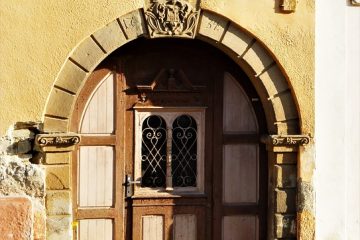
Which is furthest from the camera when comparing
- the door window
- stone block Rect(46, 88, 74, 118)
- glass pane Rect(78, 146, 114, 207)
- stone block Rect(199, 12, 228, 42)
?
the door window

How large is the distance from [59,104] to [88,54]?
54 cm

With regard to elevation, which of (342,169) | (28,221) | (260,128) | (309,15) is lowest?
(28,221)

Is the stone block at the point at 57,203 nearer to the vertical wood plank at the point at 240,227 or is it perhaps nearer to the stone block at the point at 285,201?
the vertical wood plank at the point at 240,227

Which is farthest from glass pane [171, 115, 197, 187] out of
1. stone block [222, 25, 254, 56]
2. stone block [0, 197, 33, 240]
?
stone block [0, 197, 33, 240]

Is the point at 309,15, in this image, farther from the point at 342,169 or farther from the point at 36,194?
the point at 36,194

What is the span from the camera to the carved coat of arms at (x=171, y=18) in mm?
5773

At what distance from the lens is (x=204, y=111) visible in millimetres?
6340

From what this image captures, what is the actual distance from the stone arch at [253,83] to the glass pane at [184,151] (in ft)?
2.58

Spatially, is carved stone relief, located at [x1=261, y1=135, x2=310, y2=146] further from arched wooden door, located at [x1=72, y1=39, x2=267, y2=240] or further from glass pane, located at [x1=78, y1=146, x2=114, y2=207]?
glass pane, located at [x1=78, y1=146, x2=114, y2=207]

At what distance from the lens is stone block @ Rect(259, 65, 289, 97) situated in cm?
601

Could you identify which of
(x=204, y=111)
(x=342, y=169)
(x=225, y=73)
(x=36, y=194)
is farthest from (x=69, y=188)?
(x=342, y=169)

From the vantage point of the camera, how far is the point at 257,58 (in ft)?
19.7

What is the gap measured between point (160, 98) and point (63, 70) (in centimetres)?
109

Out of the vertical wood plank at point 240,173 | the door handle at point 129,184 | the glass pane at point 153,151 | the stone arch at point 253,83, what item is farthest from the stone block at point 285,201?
the door handle at point 129,184
